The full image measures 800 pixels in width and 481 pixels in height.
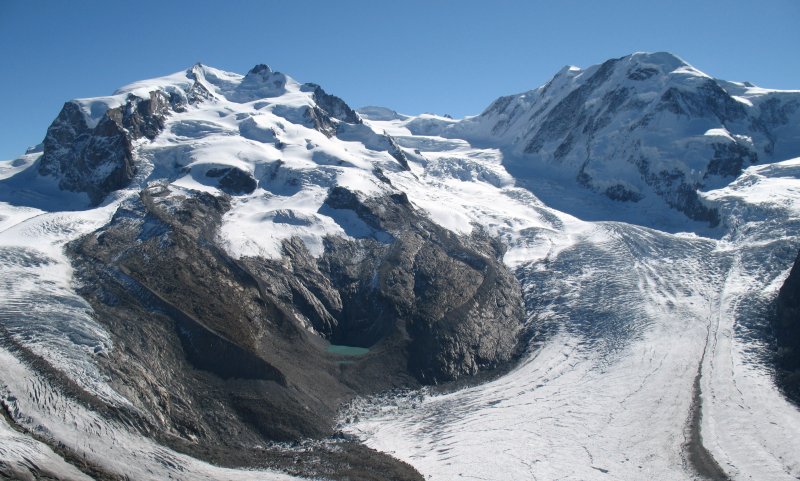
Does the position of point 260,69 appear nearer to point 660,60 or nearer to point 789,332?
point 660,60

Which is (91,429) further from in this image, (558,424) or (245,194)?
(245,194)

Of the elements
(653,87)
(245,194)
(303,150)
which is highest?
(653,87)

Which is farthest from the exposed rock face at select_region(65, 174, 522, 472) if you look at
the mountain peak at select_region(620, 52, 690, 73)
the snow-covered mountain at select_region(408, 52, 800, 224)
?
the mountain peak at select_region(620, 52, 690, 73)

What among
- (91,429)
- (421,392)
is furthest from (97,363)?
(421,392)

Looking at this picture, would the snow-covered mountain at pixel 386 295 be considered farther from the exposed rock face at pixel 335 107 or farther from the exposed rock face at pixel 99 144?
the exposed rock face at pixel 335 107

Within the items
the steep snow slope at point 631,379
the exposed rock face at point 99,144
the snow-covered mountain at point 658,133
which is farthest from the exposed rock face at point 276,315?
the snow-covered mountain at point 658,133

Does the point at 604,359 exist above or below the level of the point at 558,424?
above

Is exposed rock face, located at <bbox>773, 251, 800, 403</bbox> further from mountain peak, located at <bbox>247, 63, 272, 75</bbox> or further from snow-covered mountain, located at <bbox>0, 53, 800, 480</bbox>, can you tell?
mountain peak, located at <bbox>247, 63, 272, 75</bbox>
